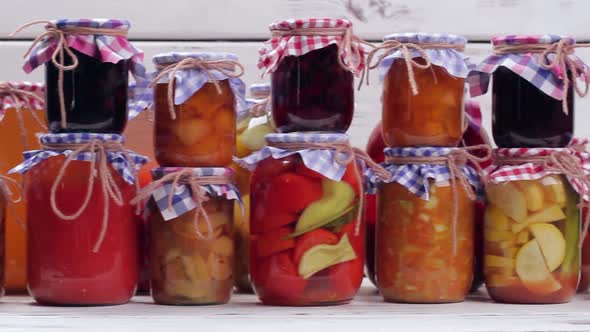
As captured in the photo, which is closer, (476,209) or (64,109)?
(64,109)

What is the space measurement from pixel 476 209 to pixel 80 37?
1.59ft

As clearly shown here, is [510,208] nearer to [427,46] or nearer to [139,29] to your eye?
[427,46]

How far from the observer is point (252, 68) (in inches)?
63.7

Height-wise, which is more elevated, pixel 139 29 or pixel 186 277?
pixel 139 29

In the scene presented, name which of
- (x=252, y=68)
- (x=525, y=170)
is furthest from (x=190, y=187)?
(x=252, y=68)

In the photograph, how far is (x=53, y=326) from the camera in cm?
93

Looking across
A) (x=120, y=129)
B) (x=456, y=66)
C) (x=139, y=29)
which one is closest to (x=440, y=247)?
(x=456, y=66)

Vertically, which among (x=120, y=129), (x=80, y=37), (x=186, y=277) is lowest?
(x=186, y=277)

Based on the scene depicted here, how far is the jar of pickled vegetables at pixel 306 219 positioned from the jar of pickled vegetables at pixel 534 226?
0.16m

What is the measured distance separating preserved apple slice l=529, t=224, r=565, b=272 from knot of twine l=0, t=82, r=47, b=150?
588 millimetres

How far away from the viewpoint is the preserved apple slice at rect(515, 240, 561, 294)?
1.11 m

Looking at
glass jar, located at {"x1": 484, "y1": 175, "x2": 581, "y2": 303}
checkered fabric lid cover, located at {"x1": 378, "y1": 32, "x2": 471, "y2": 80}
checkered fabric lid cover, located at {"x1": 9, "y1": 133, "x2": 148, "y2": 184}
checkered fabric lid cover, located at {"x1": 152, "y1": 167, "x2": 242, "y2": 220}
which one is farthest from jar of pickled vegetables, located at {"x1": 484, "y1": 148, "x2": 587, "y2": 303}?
checkered fabric lid cover, located at {"x1": 9, "y1": 133, "x2": 148, "y2": 184}

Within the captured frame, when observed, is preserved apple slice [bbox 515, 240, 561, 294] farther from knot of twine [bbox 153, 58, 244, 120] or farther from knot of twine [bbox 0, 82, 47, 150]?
knot of twine [bbox 0, 82, 47, 150]

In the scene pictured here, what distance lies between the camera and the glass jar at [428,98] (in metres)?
1.12
